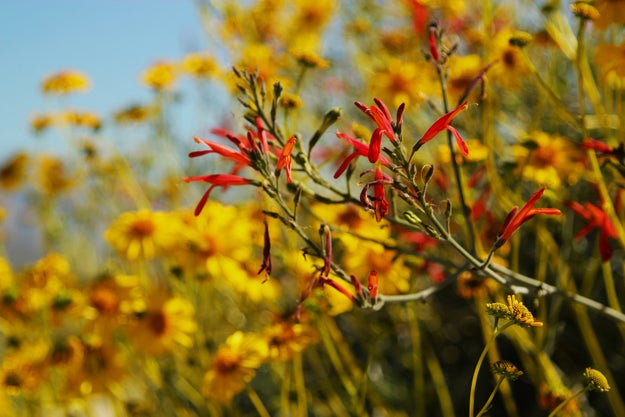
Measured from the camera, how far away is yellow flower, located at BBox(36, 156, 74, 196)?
11.1 feet

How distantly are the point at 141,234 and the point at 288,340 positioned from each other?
907 mm

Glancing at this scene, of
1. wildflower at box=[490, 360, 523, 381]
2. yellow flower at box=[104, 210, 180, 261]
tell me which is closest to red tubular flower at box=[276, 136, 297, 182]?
wildflower at box=[490, 360, 523, 381]

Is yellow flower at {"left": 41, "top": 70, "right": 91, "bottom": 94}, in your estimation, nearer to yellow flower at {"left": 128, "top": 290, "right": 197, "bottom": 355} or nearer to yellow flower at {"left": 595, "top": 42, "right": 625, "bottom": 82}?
yellow flower at {"left": 128, "top": 290, "right": 197, "bottom": 355}

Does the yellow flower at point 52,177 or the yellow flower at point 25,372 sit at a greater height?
the yellow flower at point 52,177

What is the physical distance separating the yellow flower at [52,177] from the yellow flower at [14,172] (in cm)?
10

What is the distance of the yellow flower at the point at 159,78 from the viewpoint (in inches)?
110

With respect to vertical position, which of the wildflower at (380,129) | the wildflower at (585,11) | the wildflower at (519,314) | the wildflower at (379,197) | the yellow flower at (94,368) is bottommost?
the yellow flower at (94,368)

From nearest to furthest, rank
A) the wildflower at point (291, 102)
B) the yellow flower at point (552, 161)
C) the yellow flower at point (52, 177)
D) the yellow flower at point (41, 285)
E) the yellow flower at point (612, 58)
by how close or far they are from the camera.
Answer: the yellow flower at point (612, 58)
the wildflower at point (291, 102)
the yellow flower at point (552, 161)
the yellow flower at point (41, 285)
the yellow flower at point (52, 177)

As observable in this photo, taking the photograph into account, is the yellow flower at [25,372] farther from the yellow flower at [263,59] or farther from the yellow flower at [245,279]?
the yellow flower at [263,59]

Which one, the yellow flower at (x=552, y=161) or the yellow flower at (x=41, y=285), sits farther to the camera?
the yellow flower at (x=41, y=285)

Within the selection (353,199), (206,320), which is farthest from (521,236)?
(353,199)

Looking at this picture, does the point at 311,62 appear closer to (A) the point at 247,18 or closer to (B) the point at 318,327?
(B) the point at 318,327

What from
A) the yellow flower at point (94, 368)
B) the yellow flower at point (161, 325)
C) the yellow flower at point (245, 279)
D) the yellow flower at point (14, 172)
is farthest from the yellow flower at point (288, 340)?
the yellow flower at point (14, 172)

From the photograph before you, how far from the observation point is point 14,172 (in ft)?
11.9
